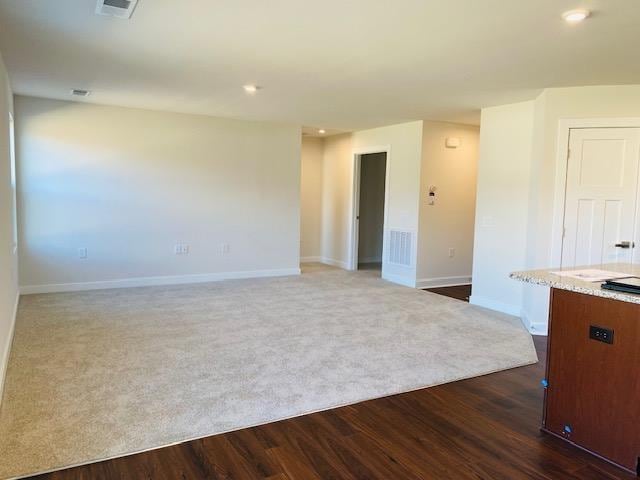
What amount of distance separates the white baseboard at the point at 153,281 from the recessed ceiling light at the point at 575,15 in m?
5.54

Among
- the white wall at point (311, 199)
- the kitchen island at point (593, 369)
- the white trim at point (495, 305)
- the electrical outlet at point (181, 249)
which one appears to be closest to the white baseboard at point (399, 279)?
the white trim at point (495, 305)

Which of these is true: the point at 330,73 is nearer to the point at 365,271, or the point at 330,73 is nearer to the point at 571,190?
the point at 571,190

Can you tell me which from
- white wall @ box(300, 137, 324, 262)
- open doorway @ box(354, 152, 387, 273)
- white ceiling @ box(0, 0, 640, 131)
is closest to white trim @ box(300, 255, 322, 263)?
white wall @ box(300, 137, 324, 262)

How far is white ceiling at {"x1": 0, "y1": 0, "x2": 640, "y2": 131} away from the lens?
8.98 ft

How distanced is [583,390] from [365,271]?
564 centimetres

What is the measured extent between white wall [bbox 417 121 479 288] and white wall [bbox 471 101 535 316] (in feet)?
3.26

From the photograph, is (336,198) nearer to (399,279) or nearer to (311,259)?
(311,259)

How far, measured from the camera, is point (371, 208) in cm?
916

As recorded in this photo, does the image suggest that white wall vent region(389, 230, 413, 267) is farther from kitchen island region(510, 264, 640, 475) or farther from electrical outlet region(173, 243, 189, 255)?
kitchen island region(510, 264, 640, 475)

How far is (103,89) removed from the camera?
16.8ft

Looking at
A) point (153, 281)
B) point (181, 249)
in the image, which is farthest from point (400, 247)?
point (153, 281)

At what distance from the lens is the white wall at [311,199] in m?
8.85

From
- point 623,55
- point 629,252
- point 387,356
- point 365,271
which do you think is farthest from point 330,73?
point 365,271

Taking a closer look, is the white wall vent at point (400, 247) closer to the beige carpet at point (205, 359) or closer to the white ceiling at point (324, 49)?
the beige carpet at point (205, 359)
